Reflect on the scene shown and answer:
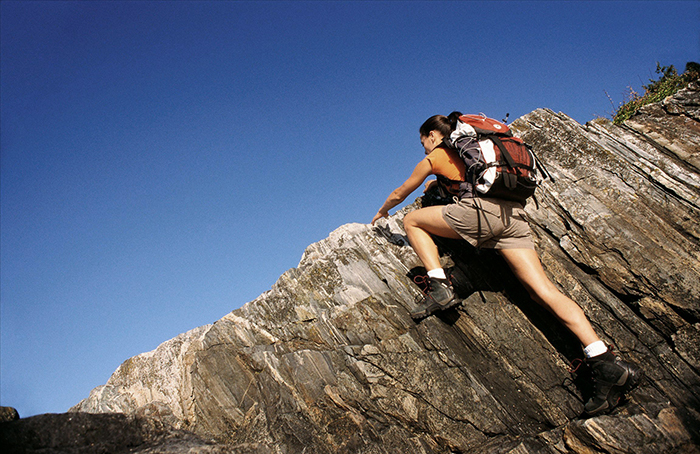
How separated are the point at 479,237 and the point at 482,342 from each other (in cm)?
187

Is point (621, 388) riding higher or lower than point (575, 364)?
lower

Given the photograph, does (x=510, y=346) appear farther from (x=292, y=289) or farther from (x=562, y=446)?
(x=292, y=289)

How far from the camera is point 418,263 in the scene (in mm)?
8086

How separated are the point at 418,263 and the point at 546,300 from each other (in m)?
2.40

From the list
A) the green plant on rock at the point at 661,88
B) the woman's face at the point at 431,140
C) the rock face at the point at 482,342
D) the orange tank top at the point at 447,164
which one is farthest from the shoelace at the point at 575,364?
the green plant on rock at the point at 661,88

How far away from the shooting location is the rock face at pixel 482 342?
6.52 meters

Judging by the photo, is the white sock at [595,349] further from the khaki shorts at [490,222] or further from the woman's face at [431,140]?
the woman's face at [431,140]

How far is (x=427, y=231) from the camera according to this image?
24.1ft

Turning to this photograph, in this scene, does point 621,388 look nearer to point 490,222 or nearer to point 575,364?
point 575,364

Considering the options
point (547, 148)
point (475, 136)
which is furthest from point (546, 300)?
point (547, 148)

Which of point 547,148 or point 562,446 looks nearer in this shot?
point 562,446

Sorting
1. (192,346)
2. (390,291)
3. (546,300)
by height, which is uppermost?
(192,346)

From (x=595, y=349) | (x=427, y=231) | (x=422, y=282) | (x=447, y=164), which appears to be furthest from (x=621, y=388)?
(x=447, y=164)

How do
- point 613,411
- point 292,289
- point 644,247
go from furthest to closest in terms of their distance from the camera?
point 292,289, point 644,247, point 613,411
